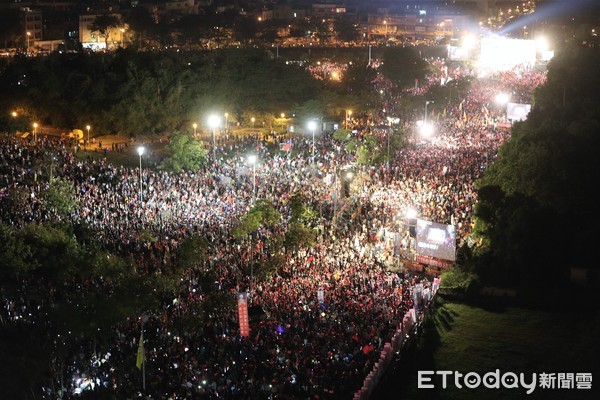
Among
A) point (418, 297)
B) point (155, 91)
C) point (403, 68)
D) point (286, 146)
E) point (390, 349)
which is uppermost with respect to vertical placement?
point (403, 68)

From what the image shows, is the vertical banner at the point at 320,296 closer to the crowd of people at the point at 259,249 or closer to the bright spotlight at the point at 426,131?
the crowd of people at the point at 259,249

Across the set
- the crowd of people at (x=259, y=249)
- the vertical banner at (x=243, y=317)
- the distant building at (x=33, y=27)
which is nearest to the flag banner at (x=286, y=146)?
the crowd of people at (x=259, y=249)

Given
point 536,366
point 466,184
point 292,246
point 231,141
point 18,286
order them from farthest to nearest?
point 231,141 → point 466,184 → point 292,246 → point 18,286 → point 536,366

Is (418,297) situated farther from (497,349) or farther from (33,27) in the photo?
(33,27)

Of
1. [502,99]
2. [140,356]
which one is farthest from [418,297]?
[502,99]

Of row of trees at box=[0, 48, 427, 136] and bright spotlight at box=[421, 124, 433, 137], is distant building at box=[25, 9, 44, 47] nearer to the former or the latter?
row of trees at box=[0, 48, 427, 136]

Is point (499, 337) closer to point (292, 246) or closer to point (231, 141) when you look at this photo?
point (292, 246)

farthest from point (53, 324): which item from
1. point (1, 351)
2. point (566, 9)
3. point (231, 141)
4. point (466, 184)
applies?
point (566, 9)
